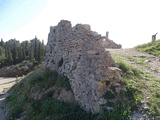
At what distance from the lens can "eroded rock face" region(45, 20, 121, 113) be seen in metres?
10.8

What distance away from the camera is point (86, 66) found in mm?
12023

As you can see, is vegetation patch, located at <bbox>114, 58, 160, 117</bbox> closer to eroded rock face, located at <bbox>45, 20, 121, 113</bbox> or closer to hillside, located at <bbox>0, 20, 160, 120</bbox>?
hillside, located at <bbox>0, 20, 160, 120</bbox>

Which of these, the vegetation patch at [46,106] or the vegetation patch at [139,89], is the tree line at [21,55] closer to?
the vegetation patch at [46,106]

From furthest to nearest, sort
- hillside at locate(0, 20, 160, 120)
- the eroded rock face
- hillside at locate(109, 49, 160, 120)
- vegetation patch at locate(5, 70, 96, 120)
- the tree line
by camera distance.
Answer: the tree line < vegetation patch at locate(5, 70, 96, 120) < the eroded rock face < hillside at locate(0, 20, 160, 120) < hillside at locate(109, 49, 160, 120)

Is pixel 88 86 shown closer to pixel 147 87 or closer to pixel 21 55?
pixel 147 87

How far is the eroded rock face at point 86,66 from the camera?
10805 millimetres

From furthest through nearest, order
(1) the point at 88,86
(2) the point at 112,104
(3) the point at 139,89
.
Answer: (1) the point at 88,86
(3) the point at 139,89
(2) the point at 112,104

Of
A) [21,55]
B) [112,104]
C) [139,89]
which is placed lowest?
[112,104]

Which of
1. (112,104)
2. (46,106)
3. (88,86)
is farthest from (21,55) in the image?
(112,104)

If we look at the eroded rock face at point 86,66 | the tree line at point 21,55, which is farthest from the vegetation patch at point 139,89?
the tree line at point 21,55

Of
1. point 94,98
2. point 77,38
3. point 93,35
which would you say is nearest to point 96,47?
point 93,35

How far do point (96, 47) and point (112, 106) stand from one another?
3.37 meters

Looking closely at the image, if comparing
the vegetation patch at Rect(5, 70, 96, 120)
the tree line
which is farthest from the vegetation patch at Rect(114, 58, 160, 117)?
the tree line

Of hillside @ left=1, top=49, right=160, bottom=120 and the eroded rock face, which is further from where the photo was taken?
the eroded rock face
